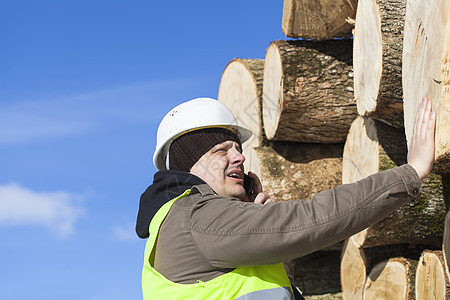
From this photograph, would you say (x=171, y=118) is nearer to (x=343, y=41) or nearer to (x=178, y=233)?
(x=178, y=233)

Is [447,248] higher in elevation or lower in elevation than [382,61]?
lower

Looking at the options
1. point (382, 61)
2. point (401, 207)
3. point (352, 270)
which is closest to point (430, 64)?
point (382, 61)

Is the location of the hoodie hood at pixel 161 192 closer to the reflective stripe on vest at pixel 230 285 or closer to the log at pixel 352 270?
the reflective stripe on vest at pixel 230 285

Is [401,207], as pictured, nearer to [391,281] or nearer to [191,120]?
[391,281]

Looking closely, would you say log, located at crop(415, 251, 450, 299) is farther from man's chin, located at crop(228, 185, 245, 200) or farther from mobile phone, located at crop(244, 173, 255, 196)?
man's chin, located at crop(228, 185, 245, 200)

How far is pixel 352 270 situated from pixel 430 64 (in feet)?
7.29

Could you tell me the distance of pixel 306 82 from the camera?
13.1ft

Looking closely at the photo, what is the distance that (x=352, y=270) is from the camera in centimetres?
424

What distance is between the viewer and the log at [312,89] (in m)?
4.00

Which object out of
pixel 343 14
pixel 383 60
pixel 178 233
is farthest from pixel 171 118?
pixel 343 14

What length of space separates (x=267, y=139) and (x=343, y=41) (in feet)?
3.08

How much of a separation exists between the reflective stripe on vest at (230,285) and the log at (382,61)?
135 cm

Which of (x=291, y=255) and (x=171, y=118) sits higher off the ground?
(x=171, y=118)

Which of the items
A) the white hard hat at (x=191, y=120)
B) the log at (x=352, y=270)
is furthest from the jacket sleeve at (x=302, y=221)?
the log at (x=352, y=270)
